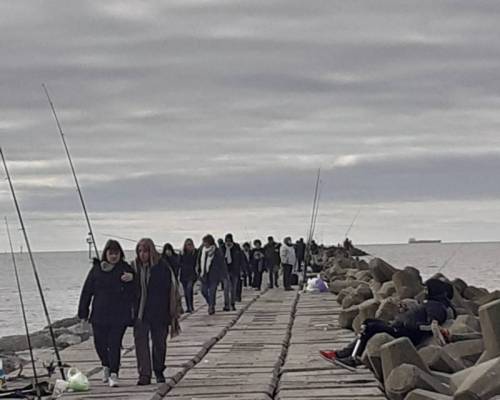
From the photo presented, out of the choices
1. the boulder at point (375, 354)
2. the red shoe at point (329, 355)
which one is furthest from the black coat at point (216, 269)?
the boulder at point (375, 354)

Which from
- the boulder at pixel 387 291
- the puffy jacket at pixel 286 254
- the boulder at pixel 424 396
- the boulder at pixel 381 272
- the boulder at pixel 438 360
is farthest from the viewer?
the puffy jacket at pixel 286 254

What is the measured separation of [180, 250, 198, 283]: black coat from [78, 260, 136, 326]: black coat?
9888 mm

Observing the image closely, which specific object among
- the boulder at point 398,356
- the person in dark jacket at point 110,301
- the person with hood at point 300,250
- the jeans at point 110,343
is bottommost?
the person with hood at point 300,250

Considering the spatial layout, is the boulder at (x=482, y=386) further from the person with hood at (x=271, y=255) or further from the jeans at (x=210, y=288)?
the person with hood at (x=271, y=255)

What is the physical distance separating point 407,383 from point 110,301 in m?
3.42

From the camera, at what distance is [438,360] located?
1148 centimetres

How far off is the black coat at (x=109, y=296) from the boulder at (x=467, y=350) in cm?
328

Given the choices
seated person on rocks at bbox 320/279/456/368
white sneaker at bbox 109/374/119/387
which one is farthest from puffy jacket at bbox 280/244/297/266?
white sneaker at bbox 109/374/119/387

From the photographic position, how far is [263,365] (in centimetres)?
1299

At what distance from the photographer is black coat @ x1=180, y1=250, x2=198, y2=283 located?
2195 centimetres

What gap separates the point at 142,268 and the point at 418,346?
9.93 feet

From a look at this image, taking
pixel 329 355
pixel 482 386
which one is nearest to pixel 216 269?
pixel 329 355

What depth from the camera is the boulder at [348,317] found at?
17.1m

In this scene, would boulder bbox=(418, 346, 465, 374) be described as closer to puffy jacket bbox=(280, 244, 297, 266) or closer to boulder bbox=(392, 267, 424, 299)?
boulder bbox=(392, 267, 424, 299)
